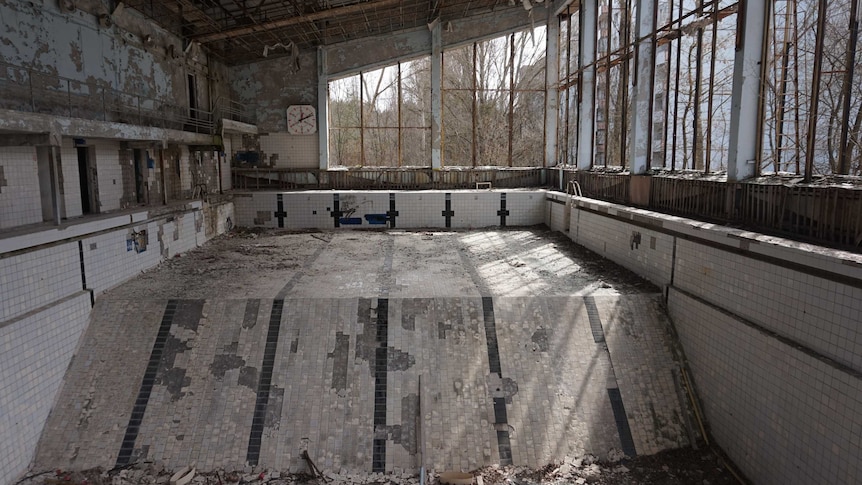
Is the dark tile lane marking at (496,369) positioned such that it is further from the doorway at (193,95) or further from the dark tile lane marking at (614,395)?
the doorway at (193,95)

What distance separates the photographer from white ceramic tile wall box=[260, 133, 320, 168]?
15.5 metres

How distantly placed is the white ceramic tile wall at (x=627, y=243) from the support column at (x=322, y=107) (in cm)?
732

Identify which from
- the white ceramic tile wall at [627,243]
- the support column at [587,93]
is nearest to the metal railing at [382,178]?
the support column at [587,93]

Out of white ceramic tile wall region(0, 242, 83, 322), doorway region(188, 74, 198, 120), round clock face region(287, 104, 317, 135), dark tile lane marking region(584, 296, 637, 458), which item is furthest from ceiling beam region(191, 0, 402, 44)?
dark tile lane marking region(584, 296, 637, 458)

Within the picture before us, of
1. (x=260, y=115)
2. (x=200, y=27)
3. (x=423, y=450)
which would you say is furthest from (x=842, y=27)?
(x=260, y=115)

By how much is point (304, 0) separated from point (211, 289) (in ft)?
23.6

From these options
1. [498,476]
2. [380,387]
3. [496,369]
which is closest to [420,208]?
[496,369]

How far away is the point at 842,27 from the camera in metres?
7.13

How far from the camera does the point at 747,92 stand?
6.64 m

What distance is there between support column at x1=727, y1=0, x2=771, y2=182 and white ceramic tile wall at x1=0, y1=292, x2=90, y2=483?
315 inches

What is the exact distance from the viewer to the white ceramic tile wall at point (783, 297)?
4.26 m

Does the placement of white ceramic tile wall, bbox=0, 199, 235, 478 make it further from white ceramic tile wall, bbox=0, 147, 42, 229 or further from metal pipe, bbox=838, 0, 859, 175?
metal pipe, bbox=838, 0, 859, 175

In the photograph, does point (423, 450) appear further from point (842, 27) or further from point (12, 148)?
point (842, 27)

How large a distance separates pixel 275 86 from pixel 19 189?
9.32 meters
